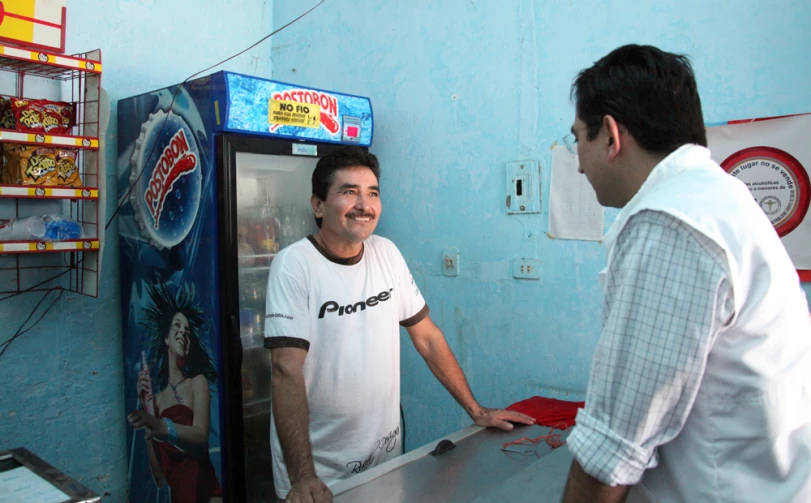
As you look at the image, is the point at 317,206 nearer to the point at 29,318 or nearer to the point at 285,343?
the point at 285,343

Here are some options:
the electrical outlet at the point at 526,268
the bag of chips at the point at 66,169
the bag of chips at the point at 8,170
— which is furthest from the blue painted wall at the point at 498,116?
the bag of chips at the point at 8,170

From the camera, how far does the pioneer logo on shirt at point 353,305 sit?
1949mm

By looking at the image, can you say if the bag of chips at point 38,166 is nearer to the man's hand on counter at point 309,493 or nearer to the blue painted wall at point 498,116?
the blue painted wall at point 498,116

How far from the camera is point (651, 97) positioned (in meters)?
0.99

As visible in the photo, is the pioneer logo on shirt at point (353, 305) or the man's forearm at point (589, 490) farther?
the pioneer logo on shirt at point (353, 305)

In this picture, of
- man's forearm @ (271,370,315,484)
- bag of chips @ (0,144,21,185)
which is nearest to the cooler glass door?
bag of chips @ (0,144,21,185)

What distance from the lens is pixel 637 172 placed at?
3.40ft

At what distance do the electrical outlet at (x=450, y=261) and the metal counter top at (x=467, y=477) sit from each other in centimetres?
122

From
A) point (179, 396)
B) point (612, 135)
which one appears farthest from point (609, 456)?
point (179, 396)

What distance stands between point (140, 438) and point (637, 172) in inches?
114

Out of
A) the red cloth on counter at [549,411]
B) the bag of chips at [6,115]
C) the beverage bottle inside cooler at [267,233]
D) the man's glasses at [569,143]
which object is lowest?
the red cloth on counter at [549,411]

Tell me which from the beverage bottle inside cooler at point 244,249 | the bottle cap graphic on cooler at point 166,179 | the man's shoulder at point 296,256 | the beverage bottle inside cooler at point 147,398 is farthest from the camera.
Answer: the beverage bottle inside cooler at point 147,398

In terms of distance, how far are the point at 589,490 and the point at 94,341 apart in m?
2.84

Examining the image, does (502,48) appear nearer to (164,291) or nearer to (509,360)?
(509,360)
